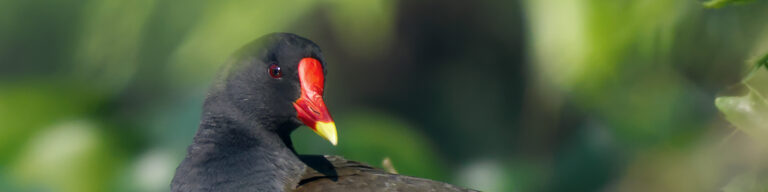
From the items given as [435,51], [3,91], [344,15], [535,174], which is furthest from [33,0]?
[535,174]

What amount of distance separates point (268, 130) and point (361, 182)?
0.19 metres

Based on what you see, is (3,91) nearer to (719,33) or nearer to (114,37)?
(114,37)

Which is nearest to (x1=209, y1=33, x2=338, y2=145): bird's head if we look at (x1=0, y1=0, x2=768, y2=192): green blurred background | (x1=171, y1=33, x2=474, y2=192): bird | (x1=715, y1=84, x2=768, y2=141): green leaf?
(x1=171, y1=33, x2=474, y2=192): bird

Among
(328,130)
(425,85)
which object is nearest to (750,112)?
(328,130)

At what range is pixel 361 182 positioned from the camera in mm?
1340

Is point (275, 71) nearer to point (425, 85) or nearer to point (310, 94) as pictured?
point (310, 94)

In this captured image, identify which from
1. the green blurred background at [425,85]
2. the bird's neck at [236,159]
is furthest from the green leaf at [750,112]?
the green blurred background at [425,85]

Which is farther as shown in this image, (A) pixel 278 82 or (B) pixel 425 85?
(B) pixel 425 85

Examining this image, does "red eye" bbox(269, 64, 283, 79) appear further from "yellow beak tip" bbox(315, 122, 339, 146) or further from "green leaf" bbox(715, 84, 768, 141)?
"green leaf" bbox(715, 84, 768, 141)

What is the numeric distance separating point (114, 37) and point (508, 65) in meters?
1.21

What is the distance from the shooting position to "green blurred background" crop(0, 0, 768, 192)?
2.38 meters

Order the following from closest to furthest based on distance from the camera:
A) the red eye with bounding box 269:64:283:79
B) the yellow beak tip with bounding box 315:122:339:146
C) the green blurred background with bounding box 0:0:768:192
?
the yellow beak tip with bounding box 315:122:339:146, the red eye with bounding box 269:64:283:79, the green blurred background with bounding box 0:0:768:192

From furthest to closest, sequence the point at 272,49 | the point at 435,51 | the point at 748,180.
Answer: the point at 435,51, the point at 272,49, the point at 748,180

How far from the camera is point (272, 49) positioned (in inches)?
54.2
